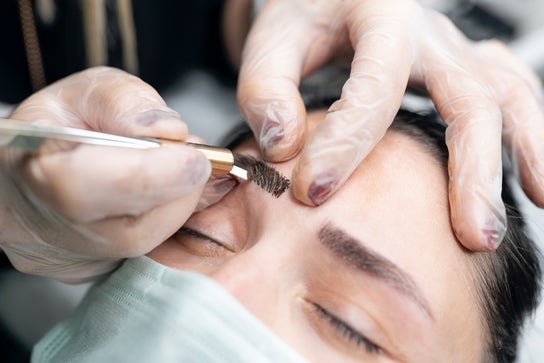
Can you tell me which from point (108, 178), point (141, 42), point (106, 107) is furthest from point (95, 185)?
point (141, 42)

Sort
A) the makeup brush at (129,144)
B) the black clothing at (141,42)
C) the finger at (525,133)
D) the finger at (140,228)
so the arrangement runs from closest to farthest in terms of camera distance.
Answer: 1. the makeup brush at (129,144)
2. the finger at (140,228)
3. the finger at (525,133)
4. the black clothing at (141,42)

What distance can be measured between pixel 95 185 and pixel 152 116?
0.19 meters

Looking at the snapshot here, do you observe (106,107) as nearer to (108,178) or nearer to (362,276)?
(108,178)

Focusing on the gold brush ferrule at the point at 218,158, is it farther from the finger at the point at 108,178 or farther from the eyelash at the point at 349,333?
the eyelash at the point at 349,333

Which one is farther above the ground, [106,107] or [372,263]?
[106,107]

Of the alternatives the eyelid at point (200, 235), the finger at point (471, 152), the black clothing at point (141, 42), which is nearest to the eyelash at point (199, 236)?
the eyelid at point (200, 235)

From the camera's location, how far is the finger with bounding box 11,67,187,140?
34.8 inches

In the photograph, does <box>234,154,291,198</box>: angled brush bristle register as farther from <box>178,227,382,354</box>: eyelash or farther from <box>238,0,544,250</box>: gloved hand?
<box>178,227,382,354</box>: eyelash

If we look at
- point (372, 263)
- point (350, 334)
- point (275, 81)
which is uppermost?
point (275, 81)

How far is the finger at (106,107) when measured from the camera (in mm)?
884

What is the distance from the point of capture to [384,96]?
3.34 feet

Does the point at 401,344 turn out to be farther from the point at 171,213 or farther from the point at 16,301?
the point at 16,301

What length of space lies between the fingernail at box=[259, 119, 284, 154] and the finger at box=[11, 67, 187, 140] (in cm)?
16

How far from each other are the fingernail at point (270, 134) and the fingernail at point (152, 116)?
0.18 meters
